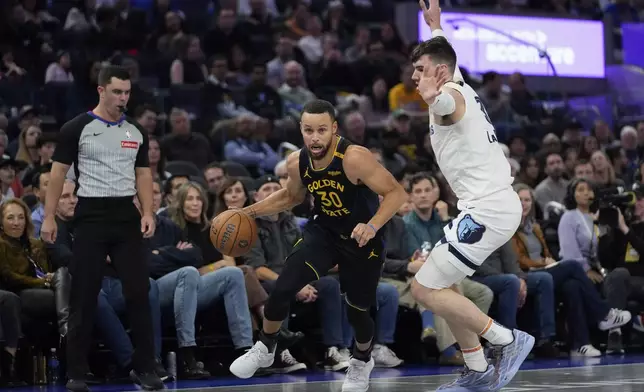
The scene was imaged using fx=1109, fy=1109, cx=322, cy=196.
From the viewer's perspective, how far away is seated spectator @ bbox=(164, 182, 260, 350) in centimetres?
944

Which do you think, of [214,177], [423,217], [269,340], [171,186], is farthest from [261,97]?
[269,340]

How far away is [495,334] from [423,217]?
13.7 ft

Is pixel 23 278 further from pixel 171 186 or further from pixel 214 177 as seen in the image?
pixel 214 177

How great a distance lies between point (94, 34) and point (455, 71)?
10151 mm

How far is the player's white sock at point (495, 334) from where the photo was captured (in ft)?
21.9

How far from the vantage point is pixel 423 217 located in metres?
Result: 10.8

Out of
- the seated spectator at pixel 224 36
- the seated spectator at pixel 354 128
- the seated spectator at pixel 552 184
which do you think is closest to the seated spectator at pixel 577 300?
the seated spectator at pixel 552 184

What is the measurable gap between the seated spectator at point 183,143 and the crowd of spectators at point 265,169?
22 mm

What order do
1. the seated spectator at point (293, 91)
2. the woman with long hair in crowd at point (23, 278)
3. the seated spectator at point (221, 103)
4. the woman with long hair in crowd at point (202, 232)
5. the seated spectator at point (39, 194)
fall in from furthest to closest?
1. the seated spectator at point (293, 91)
2. the seated spectator at point (221, 103)
3. the woman with long hair in crowd at point (202, 232)
4. the seated spectator at point (39, 194)
5. the woman with long hair in crowd at point (23, 278)

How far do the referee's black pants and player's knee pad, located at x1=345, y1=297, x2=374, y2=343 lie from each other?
1.62 m

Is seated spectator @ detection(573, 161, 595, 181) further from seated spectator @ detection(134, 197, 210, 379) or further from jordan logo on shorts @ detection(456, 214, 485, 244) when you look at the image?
jordan logo on shorts @ detection(456, 214, 485, 244)

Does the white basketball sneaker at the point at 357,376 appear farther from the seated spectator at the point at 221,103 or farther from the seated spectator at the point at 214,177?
the seated spectator at the point at 221,103

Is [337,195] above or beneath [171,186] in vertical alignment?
beneath

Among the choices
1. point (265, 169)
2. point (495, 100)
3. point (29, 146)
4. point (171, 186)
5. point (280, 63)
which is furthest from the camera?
point (495, 100)
